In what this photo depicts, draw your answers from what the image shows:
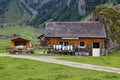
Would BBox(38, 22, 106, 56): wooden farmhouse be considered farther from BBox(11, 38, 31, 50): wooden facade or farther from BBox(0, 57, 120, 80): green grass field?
BBox(0, 57, 120, 80): green grass field

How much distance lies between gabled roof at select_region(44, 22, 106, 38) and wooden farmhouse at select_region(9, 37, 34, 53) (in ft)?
13.9

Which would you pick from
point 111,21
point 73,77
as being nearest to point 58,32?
point 111,21

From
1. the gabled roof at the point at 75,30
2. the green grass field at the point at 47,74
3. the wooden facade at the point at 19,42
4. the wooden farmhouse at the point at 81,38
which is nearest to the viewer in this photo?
the green grass field at the point at 47,74

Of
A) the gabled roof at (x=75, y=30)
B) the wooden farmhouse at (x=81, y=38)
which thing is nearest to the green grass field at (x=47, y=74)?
the wooden farmhouse at (x=81, y=38)

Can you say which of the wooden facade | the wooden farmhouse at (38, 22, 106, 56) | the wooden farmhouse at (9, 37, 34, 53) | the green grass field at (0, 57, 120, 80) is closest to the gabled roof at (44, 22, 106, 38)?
the wooden farmhouse at (38, 22, 106, 56)

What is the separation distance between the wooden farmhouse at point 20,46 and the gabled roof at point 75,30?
166 inches

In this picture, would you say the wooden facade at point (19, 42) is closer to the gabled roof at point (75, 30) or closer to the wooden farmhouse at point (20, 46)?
the wooden farmhouse at point (20, 46)

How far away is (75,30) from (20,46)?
400 inches

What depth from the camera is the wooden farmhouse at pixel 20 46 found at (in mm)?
65069

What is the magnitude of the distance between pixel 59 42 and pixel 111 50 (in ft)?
31.2

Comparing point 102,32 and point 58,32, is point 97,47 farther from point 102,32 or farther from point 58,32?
Result: point 58,32

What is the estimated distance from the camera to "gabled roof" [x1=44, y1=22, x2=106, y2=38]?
220ft

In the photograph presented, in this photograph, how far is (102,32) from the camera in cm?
6688

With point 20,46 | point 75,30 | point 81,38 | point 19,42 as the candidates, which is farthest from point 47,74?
point 19,42
